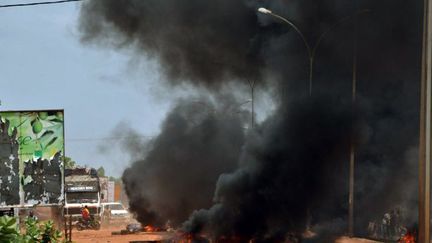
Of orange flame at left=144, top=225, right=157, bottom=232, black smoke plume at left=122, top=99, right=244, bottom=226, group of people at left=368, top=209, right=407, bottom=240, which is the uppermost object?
black smoke plume at left=122, top=99, right=244, bottom=226

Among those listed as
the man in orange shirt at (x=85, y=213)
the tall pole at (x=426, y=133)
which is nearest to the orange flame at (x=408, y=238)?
the tall pole at (x=426, y=133)

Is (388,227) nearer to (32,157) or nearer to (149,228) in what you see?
(149,228)

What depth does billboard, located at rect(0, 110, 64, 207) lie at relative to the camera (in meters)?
23.1

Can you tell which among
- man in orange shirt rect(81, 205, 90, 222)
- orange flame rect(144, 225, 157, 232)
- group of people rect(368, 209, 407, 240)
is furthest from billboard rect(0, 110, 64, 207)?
man in orange shirt rect(81, 205, 90, 222)

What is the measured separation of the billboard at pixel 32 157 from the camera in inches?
910

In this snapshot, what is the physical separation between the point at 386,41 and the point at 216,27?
29.2 ft

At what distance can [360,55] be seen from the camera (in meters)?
36.3

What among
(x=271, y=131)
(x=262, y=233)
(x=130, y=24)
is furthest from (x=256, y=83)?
(x=262, y=233)

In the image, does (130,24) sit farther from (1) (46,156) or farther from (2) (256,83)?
(1) (46,156)

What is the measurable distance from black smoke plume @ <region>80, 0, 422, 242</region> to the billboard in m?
8.31

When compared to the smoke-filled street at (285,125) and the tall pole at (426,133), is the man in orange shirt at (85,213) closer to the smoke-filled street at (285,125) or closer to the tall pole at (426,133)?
the smoke-filled street at (285,125)

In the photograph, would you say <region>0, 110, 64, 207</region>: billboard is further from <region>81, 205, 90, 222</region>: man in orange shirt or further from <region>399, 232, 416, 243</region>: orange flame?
<region>81, 205, 90, 222</region>: man in orange shirt

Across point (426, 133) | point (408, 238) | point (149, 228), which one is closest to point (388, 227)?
point (408, 238)

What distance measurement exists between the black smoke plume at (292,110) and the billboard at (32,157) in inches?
327
